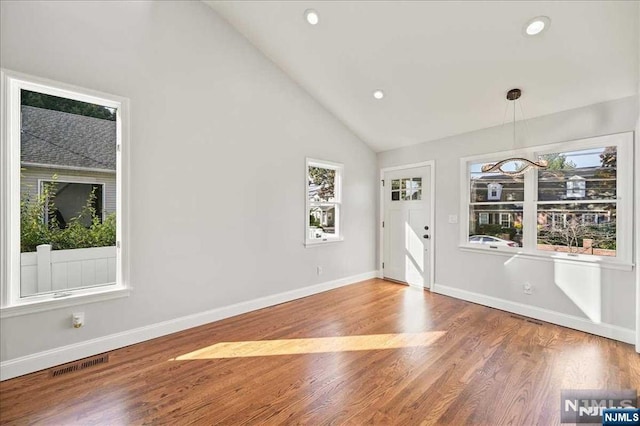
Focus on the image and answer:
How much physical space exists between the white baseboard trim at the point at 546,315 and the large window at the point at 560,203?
70 cm

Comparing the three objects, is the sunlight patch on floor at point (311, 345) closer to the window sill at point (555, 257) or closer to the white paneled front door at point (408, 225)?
the window sill at point (555, 257)

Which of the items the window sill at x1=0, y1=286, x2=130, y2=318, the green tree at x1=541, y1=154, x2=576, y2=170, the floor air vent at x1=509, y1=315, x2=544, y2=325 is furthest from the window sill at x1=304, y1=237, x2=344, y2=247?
the green tree at x1=541, y1=154, x2=576, y2=170

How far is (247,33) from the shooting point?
3.62 metres

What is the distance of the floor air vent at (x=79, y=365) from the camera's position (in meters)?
2.33

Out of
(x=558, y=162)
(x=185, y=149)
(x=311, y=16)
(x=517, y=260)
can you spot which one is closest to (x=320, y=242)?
(x=185, y=149)

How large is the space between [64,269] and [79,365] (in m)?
0.98

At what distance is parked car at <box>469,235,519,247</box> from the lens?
152 inches

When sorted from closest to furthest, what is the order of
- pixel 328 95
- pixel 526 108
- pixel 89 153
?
1. pixel 89 153
2. pixel 526 108
3. pixel 328 95

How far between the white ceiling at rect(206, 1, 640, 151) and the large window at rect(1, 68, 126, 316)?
6.48ft

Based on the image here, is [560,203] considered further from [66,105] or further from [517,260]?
[66,105]

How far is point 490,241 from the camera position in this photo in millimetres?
4031

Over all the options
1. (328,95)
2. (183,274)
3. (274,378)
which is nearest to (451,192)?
(328,95)

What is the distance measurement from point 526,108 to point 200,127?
3965 mm

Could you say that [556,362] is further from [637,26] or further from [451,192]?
[637,26]
